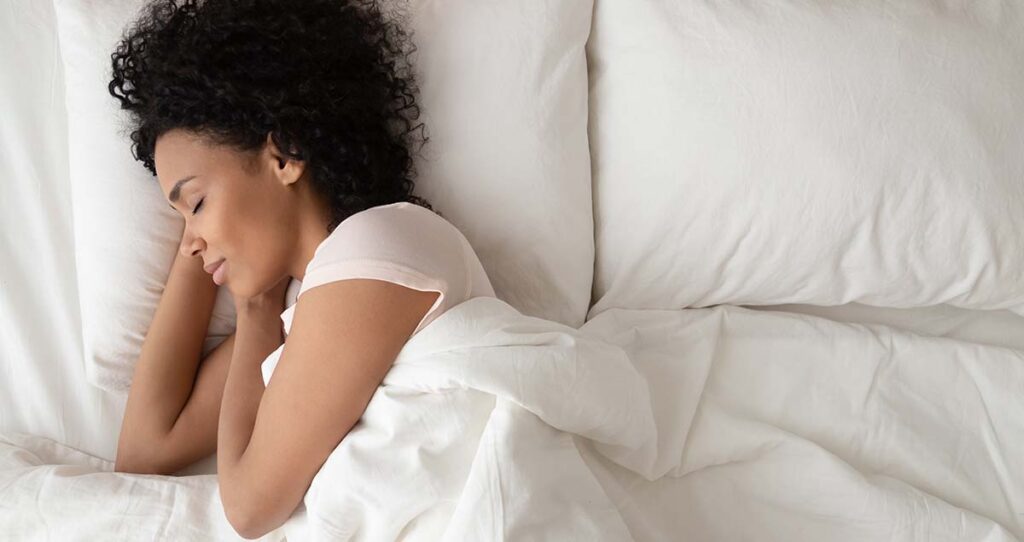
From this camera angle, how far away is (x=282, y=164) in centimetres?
109

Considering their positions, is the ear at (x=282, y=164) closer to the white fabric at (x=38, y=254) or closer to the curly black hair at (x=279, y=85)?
the curly black hair at (x=279, y=85)

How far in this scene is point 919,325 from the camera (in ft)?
4.34

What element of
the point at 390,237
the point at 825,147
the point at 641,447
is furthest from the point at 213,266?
the point at 825,147

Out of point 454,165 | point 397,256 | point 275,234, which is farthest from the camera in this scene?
point 454,165

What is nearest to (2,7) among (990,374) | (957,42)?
(957,42)

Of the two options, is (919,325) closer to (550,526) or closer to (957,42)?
(957,42)

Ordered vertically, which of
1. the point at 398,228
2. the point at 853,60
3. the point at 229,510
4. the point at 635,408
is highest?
the point at 853,60

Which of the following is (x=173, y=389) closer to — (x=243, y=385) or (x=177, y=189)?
(x=243, y=385)

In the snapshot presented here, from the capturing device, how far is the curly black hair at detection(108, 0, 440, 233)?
1079 mm

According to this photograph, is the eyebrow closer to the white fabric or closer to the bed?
the bed

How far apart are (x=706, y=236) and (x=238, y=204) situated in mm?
590

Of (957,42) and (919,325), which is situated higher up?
(957,42)

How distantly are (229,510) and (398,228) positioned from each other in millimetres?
360

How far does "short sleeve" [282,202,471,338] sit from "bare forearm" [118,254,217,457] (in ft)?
0.84
